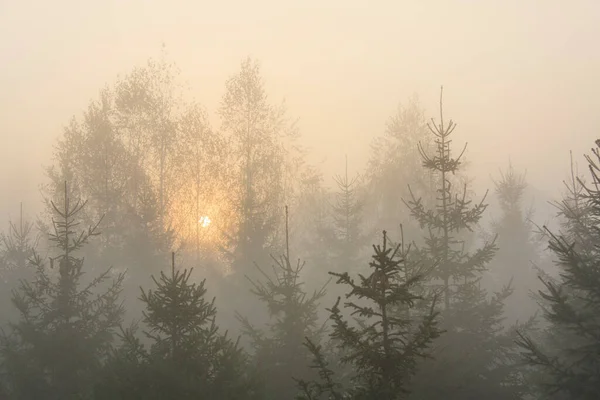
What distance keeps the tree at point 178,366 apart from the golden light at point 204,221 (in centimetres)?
2709

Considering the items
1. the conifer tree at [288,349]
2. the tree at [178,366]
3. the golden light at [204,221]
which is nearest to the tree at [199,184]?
the golden light at [204,221]

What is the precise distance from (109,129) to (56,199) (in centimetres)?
727

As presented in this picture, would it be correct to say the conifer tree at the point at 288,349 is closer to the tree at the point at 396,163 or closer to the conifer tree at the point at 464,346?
the conifer tree at the point at 464,346

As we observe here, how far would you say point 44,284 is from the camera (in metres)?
14.8

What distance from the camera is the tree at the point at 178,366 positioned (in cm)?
890

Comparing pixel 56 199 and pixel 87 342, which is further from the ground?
pixel 56 199

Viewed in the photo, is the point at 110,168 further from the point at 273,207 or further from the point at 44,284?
the point at 44,284

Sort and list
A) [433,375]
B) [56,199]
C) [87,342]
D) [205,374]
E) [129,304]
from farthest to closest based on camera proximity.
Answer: [56,199] < [129,304] < [87,342] < [433,375] < [205,374]

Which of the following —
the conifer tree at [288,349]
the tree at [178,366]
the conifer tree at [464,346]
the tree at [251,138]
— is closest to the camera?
the tree at [178,366]

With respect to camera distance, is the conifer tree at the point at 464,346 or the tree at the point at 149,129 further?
the tree at the point at 149,129

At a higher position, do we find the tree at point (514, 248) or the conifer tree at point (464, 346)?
the tree at point (514, 248)

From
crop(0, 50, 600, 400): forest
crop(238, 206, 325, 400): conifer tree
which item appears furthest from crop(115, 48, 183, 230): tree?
crop(238, 206, 325, 400): conifer tree

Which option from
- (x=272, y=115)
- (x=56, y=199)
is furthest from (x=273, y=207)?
(x=56, y=199)

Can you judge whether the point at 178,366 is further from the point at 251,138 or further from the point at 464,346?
the point at 251,138
